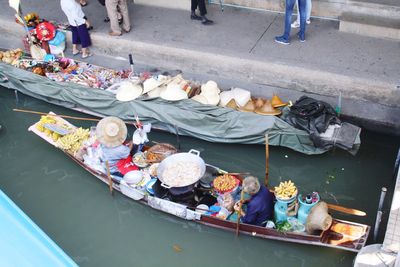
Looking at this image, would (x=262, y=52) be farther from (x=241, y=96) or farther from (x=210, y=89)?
(x=210, y=89)

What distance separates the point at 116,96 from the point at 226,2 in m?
3.64

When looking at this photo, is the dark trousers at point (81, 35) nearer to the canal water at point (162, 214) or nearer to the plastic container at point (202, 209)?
the canal water at point (162, 214)

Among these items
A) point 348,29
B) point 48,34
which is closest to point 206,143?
point 348,29

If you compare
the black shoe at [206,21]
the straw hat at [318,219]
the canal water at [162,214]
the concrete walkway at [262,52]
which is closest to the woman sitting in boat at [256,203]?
the canal water at [162,214]

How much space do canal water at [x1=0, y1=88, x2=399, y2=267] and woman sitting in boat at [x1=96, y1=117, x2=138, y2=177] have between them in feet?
1.71

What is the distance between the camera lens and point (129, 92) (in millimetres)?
9008

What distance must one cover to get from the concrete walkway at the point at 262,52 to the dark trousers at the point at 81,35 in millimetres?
223

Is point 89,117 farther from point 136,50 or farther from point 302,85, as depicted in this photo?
point 302,85

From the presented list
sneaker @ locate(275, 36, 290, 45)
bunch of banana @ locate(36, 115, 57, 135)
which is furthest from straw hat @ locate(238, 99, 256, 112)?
bunch of banana @ locate(36, 115, 57, 135)

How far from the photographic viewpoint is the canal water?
7.18 metres

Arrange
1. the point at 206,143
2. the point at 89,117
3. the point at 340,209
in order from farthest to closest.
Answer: the point at 89,117 < the point at 206,143 < the point at 340,209

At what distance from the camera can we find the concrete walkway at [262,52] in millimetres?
8719

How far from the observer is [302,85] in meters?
9.09

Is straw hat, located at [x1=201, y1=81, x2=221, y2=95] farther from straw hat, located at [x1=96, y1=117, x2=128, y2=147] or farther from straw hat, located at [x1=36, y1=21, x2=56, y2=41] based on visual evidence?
straw hat, located at [x1=36, y1=21, x2=56, y2=41]
